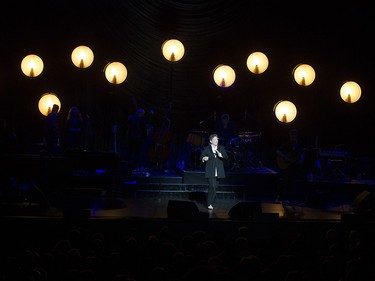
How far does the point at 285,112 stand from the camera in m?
15.1

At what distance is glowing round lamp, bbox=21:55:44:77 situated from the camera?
14.5 meters

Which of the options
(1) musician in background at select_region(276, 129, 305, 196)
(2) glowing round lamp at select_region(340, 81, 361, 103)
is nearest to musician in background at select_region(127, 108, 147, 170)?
(1) musician in background at select_region(276, 129, 305, 196)

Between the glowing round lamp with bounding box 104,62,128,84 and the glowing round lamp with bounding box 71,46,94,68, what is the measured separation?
1.81 feet

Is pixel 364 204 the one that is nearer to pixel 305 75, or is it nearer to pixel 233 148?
pixel 233 148

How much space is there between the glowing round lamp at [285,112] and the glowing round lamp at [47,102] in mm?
6009

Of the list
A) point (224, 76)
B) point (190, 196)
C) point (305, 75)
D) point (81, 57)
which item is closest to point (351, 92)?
point (305, 75)

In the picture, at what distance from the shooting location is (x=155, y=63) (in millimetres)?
15359

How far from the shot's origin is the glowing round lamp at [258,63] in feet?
48.9

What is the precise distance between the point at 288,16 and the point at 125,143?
5.88 metres

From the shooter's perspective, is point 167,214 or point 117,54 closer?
point 167,214

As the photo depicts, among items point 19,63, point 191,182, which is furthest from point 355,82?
point 19,63

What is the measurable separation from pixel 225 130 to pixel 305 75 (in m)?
2.73

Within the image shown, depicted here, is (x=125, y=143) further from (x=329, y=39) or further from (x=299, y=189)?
(x=329, y=39)

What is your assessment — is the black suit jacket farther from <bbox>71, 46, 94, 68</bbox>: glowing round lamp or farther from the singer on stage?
<bbox>71, 46, 94, 68</bbox>: glowing round lamp
